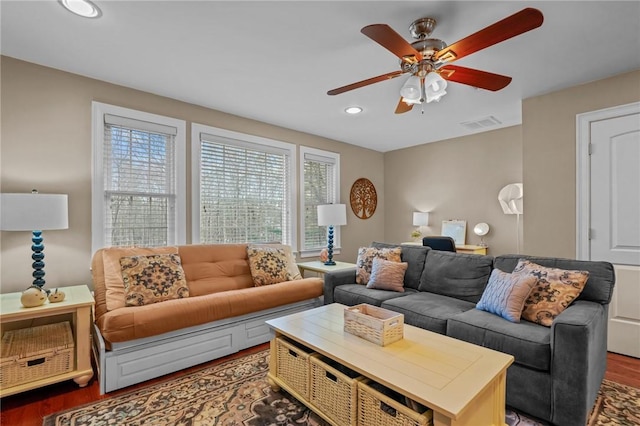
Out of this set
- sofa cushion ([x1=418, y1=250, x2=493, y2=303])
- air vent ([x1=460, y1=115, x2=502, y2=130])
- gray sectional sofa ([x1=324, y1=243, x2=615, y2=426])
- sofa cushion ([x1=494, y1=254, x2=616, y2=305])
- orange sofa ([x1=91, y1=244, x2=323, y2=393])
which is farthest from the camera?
air vent ([x1=460, y1=115, x2=502, y2=130])

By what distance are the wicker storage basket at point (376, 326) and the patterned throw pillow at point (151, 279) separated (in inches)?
62.2

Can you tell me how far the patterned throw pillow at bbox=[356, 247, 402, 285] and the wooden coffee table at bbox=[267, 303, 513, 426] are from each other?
1329mm

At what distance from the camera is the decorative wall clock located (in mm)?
5273

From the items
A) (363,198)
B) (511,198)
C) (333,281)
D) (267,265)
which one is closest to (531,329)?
(333,281)

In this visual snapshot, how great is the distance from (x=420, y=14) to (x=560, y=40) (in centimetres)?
112

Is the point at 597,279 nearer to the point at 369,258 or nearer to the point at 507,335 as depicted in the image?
the point at 507,335

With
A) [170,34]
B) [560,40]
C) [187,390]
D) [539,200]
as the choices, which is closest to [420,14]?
[560,40]

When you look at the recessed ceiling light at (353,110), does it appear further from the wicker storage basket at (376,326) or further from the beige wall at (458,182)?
the wicker storage basket at (376,326)

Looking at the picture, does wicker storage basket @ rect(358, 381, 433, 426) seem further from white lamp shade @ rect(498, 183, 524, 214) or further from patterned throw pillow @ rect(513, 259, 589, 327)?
white lamp shade @ rect(498, 183, 524, 214)

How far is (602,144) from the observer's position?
114 inches

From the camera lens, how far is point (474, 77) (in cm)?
202

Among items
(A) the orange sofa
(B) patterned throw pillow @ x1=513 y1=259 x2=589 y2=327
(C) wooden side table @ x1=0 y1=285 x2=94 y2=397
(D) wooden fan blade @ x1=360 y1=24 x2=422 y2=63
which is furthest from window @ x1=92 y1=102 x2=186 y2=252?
(B) patterned throw pillow @ x1=513 y1=259 x2=589 y2=327

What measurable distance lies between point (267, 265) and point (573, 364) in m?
2.53

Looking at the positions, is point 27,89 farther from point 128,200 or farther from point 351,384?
point 351,384
